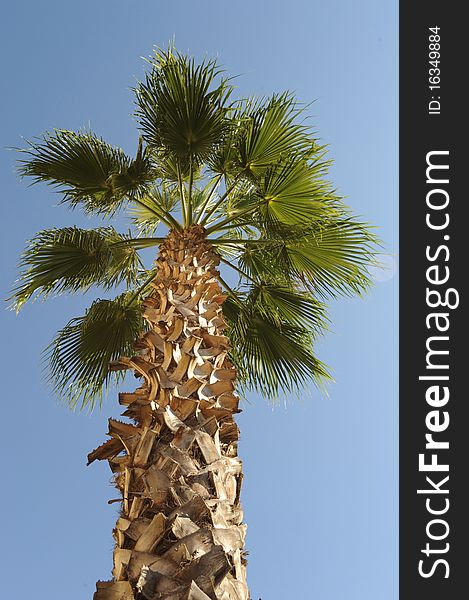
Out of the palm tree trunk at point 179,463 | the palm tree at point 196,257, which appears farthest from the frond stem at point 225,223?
the palm tree trunk at point 179,463

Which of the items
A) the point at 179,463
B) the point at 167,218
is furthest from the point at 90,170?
the point at 179,463

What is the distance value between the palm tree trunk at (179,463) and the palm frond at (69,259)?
1.82 m

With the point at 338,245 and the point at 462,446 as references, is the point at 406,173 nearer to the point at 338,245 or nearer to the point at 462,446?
the point at 338,245

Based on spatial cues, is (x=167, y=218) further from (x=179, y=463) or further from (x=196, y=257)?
(x=179, y=463)

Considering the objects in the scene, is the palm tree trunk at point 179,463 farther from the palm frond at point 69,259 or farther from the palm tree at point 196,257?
the palm frond at point 69,259

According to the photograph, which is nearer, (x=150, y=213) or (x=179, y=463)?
(x=179, y=463)

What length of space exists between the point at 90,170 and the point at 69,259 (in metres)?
0.88

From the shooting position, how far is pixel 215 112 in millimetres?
5938

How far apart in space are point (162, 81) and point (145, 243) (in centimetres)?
154

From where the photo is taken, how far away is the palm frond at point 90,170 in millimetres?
6297

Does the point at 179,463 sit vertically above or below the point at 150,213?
below

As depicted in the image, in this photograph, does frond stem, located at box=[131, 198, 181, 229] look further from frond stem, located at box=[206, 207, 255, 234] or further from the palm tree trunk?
the palm tree trunk

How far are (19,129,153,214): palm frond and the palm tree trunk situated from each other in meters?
2.01

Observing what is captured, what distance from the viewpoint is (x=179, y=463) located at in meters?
3.18
